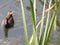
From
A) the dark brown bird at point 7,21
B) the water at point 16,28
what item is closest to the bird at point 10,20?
the dark brown bird at point 7,21

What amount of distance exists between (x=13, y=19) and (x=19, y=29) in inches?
30.0

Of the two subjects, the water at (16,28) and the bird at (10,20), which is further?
the bird at (10,20)

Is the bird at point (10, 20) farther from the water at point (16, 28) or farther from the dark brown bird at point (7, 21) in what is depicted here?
the water at point (16, 28)

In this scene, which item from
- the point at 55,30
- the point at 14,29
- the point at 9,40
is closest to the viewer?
the point at 9,40

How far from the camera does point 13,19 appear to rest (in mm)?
6691

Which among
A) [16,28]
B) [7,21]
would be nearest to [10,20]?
[7,21]

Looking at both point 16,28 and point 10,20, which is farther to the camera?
point 10,20

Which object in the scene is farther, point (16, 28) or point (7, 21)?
point (7, 21)

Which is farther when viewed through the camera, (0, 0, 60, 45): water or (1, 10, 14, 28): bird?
(1, 10, 14, 28): bird

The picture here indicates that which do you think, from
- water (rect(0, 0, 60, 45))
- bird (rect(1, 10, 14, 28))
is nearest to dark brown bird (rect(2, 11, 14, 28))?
bird (rect(1, 10, 14, 28))

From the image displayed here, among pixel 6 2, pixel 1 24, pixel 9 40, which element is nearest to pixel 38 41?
pixel 9 40

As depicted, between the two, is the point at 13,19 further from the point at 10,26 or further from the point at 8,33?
the point at 8,33

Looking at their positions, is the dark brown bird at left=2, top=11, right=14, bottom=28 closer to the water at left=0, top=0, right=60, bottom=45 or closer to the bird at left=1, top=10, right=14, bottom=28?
the bird at left=1, top=10, right=14, bottom=28

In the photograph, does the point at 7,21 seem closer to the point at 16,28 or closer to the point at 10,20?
the point at 10,20
